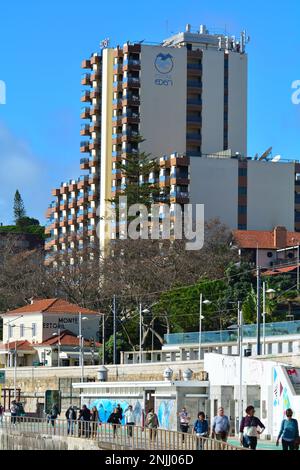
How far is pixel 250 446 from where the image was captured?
32375 mm

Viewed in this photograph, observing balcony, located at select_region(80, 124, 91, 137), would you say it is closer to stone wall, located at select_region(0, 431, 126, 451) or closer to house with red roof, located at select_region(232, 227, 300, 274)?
house with red roof, located at select_region(232, 227, 300, 274)

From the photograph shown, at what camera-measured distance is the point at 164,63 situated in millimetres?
140875

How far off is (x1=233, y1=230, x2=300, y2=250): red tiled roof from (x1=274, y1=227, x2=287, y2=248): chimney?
0.15 m

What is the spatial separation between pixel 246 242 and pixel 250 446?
9070 cm

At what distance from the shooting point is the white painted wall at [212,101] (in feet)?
465

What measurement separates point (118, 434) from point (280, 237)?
90.1 m

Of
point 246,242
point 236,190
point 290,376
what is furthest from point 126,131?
point 290,376

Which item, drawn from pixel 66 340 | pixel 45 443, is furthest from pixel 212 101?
pixel 45 443

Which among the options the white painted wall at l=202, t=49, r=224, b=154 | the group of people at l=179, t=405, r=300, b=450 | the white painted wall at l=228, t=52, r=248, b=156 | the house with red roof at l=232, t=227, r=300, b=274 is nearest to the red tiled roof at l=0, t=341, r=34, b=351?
the house with red roof at l=232, t=227, r=300, b=274

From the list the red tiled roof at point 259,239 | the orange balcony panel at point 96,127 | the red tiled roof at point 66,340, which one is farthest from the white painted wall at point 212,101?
the red tiled roof at point 66,340

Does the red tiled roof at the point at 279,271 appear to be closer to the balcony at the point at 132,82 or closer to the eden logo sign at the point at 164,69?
the eden logo sign at the point at 164,69

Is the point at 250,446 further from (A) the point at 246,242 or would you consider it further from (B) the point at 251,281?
(A) the point at 246,242

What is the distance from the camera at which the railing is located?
31.6 metres
